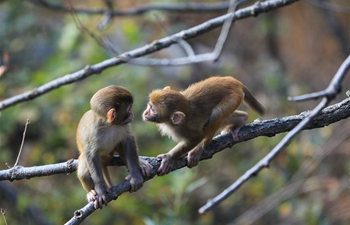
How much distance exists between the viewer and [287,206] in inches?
354

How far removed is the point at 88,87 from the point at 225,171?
2.97m

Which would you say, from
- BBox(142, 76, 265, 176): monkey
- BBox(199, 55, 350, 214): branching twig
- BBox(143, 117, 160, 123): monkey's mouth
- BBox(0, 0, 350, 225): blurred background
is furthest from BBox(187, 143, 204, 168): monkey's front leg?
BBox(0, 0, 350, 225): blurred background

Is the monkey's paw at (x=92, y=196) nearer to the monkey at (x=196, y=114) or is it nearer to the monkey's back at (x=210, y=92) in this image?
the monkey at (x=196, y=114)

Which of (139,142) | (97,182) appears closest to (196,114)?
(97,182)

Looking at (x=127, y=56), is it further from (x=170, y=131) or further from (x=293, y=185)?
(x=293, y=185)

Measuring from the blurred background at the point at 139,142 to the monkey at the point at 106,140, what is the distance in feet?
8.62

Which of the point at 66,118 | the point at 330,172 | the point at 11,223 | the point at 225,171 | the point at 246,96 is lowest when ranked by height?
the point at 330,172

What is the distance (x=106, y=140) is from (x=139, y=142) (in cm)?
579

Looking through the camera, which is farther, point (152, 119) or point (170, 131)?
point (170, 131)

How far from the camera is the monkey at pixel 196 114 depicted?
4.72 m

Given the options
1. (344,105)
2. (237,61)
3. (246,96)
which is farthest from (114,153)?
(237,61)

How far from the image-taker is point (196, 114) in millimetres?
4898

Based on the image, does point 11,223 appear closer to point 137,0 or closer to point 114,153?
point 114,153

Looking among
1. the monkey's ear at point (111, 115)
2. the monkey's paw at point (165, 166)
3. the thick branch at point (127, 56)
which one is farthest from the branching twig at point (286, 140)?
the thick branch at point (127, 56)
